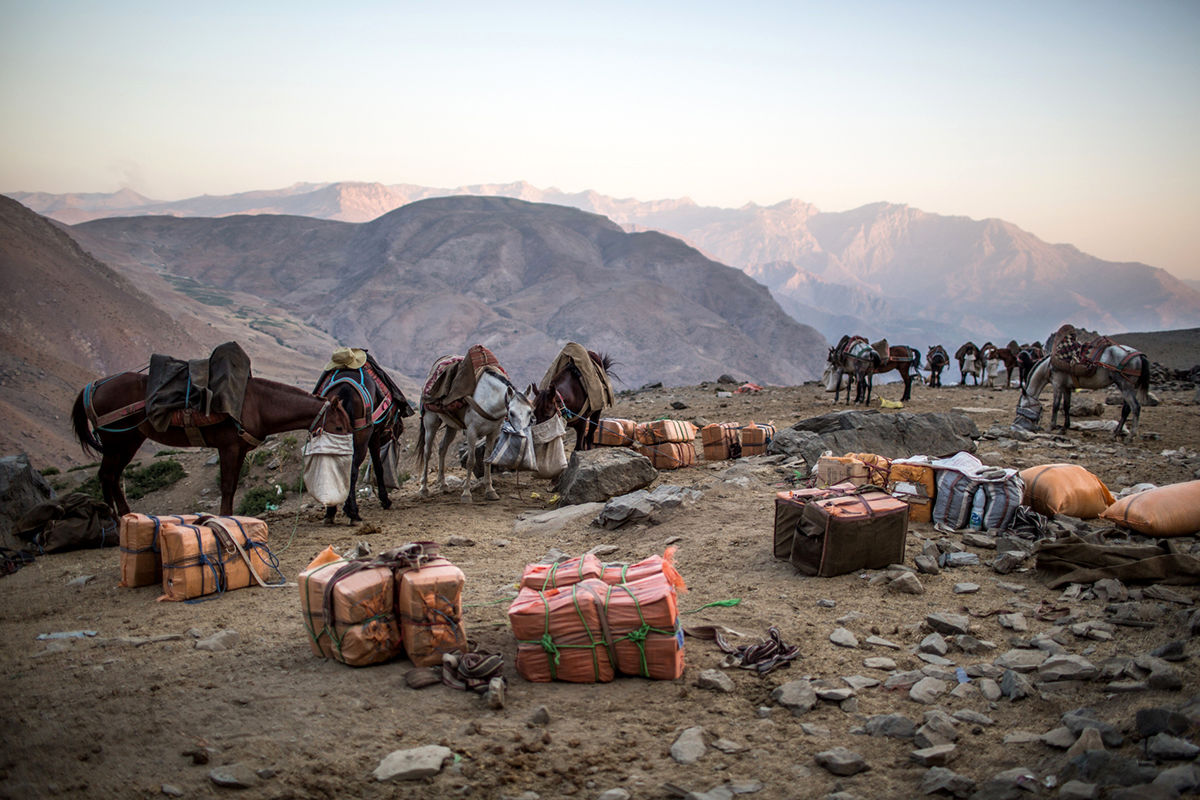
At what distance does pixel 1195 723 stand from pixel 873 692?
4.90 ft

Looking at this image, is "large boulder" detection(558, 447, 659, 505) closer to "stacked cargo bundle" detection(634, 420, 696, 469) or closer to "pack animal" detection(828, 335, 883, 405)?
"stacked cargo bundle" detection(634, 420, 696, 469)

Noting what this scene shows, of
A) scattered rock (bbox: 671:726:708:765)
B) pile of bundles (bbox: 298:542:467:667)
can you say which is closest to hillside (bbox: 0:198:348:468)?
pile of bundles (bbox: 298:542:467:667)

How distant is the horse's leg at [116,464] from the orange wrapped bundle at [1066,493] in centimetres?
1028

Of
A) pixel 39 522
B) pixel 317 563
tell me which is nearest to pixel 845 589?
pixel 317 563

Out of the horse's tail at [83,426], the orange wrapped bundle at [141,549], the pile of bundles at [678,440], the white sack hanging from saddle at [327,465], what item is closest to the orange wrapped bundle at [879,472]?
the pile of bundles at [678,440]

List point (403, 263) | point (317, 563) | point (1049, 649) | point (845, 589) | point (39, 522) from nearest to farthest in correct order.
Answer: point (1049, 649) → point (317, 563) → point (845, 589) → point (39, 522) → point (403, 263)

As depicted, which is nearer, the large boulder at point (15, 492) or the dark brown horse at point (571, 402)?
the large boulder at point (15, 492)

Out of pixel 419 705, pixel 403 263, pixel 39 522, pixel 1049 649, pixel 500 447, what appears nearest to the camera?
pixel 419 705

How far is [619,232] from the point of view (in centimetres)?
11462

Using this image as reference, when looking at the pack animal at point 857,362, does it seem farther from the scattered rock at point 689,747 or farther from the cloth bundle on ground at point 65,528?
the scattered rock at point 689,747

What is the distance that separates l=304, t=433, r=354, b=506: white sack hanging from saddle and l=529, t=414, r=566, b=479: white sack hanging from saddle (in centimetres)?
281

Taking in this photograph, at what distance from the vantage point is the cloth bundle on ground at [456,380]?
1066 centimetres

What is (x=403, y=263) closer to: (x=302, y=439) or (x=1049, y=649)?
(x=302, y=439)

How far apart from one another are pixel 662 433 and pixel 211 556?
7065 mm
